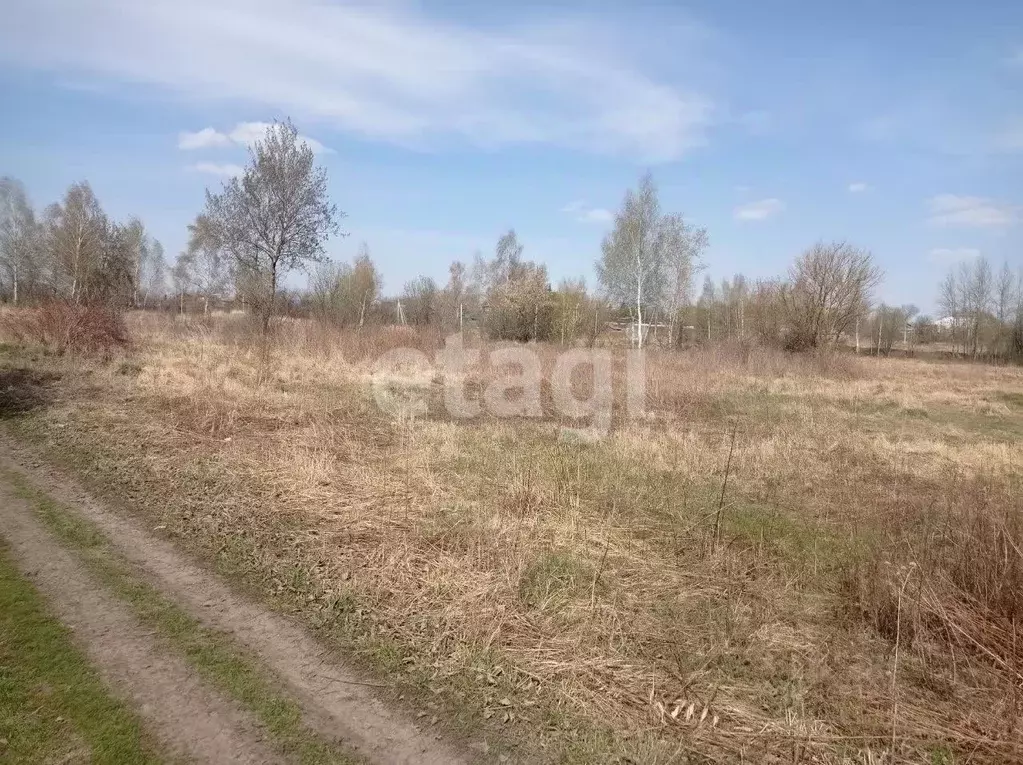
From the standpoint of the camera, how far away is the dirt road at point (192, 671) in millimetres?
2648

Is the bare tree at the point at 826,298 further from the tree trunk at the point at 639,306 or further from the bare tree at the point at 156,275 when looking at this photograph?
the bare tree at the point at 156,275

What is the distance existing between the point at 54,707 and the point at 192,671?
1.90 feet

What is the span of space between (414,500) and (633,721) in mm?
3387

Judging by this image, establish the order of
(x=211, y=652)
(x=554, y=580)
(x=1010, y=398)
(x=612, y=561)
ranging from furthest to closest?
(x=1010, y=398) < (x=612, y=561) < (x=554, y=580) < (x=211, y=652)

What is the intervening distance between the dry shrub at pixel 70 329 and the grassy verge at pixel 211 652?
36.6 ft

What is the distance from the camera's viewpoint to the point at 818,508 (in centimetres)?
634

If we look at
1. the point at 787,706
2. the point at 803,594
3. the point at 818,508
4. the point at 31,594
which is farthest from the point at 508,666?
the point at 818,508

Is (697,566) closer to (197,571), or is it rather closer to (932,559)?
(932,559)

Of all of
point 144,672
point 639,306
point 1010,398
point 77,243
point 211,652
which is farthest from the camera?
point 639,306

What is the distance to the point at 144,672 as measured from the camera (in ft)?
9.88

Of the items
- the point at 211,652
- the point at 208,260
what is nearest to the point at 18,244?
the point at 208,260

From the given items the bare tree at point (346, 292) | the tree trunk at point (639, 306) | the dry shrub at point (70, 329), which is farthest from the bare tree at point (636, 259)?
the dry shrub at point (70, 329)

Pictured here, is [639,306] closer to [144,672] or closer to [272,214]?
[272,214]

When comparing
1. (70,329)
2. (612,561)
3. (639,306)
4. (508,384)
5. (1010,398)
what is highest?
(639,306)
